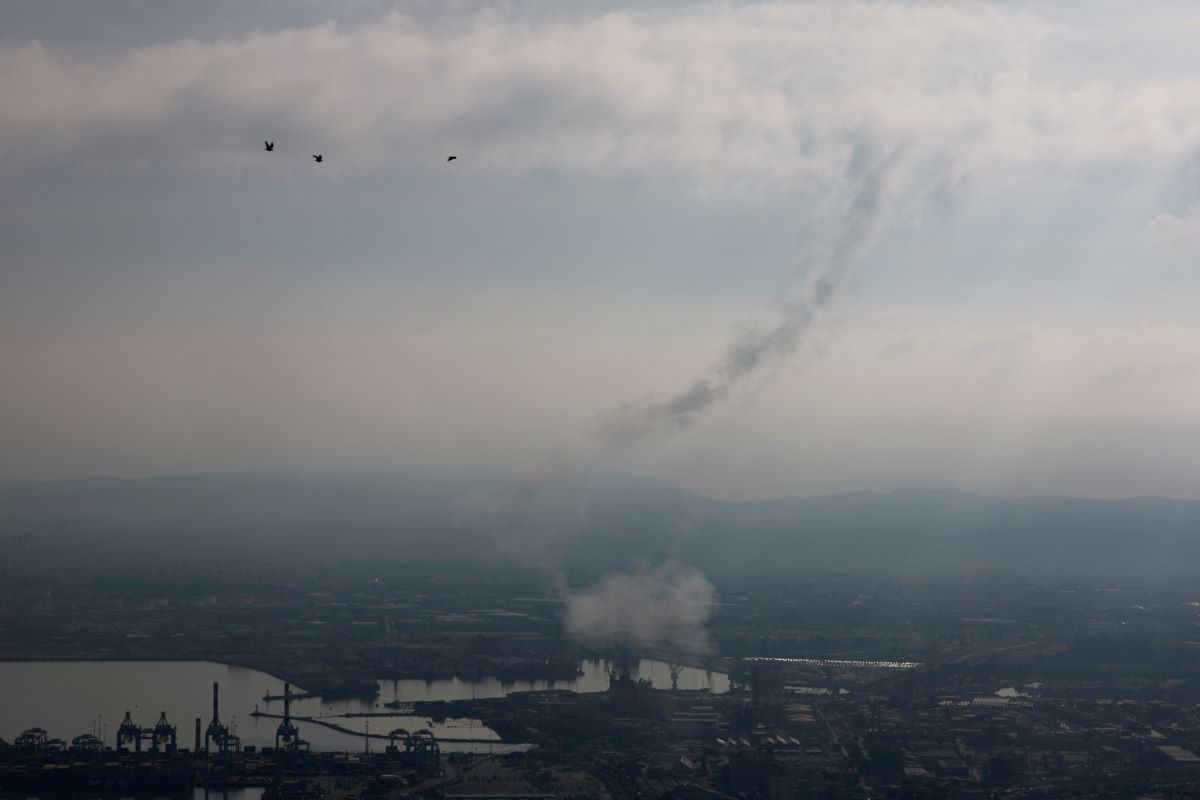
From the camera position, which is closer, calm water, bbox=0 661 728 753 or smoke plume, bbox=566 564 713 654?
calm water, bbox=0 661 728 753

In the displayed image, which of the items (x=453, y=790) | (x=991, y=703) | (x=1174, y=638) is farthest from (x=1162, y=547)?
(x=453, y=790)

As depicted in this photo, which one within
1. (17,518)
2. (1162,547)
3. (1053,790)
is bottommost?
(1053,790)

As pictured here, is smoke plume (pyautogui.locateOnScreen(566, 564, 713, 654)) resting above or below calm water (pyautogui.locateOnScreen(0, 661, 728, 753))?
above

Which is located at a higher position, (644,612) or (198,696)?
(644,612)

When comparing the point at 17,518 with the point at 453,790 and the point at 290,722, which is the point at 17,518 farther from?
the point at 453,790

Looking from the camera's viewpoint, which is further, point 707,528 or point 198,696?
point 707,528
